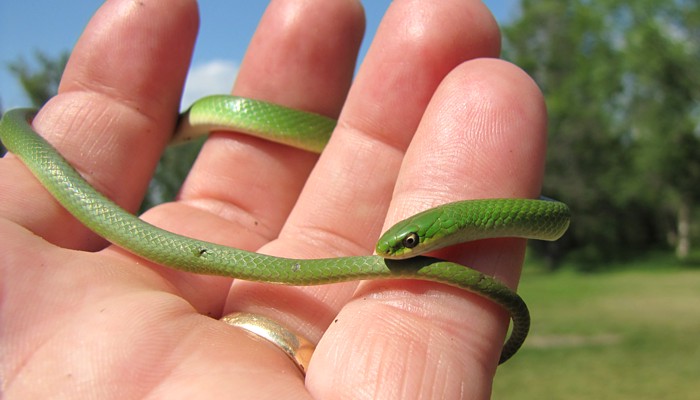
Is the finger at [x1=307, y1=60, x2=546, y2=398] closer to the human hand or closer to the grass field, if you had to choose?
the human hand

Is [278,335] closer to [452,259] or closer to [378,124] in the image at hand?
[452,259]

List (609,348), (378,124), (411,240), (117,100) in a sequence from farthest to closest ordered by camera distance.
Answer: (609,348), (117,100), (378,124), (411,240)

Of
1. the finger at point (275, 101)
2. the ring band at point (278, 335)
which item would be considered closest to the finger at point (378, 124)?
the ring band at point (278, 335)

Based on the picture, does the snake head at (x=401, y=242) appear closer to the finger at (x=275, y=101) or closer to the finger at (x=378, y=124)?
the finger at (x=378, y=124)

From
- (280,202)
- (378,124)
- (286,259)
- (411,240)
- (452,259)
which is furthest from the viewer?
(280,202)

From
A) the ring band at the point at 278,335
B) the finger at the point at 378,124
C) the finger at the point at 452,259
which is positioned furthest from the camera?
the finger at the point at 378,124

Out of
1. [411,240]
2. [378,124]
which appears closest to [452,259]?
[411,240]

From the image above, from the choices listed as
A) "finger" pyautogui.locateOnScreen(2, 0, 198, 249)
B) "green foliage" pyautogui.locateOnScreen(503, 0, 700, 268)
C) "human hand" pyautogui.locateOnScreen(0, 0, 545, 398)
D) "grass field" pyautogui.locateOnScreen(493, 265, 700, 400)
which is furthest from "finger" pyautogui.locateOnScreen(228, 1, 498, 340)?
"green foliage" pyautogui.locateOnScreen(503, 0, 700, 268)

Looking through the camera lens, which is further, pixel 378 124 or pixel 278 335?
pixel 378 124
